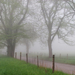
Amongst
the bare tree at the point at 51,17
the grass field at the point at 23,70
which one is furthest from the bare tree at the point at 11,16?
the grass field at the point at 23,70

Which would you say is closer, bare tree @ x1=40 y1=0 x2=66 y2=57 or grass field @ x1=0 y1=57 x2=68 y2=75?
grass field @ x1=0 y1=57 x2=68 y2=75

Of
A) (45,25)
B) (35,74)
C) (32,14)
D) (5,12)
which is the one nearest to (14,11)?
(5,12)

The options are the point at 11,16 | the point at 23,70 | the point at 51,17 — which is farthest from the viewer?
the point at 51,17

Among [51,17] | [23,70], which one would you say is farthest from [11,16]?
[23,70]

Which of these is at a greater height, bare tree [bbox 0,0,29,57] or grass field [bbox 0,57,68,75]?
bare tree [bbox 0,0,29,57]

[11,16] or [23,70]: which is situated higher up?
[11,16]

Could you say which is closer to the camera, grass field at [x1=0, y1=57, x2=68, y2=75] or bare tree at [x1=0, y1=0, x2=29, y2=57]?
grass field at [x1=0, y1=57, x2=68, y2=75]

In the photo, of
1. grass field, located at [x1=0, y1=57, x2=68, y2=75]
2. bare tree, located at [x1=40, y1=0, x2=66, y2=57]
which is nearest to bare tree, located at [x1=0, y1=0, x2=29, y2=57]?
bare tree, located at [x1=40, y1=0, x2=66, y2=57]

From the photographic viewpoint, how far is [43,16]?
22.1 metres

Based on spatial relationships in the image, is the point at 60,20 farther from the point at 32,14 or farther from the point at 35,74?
the point at 35,74

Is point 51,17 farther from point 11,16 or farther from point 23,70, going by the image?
point 23,70

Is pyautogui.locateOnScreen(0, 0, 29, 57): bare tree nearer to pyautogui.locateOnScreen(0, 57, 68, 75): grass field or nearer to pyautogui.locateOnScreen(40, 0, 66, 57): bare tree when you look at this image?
pyautogui.locateOnScreen(40, 0, 66, 57): bare tree

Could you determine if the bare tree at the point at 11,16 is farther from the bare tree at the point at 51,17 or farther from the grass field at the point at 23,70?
the grass field at the point at 23,70

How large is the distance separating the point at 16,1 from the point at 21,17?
3.71 meters
